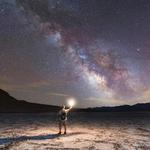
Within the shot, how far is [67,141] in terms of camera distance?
16.5 metres

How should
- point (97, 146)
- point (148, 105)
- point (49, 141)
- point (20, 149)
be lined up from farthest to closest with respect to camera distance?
point (148, 105)
point (49, 141)
point (97, 146)
point (20, 149)

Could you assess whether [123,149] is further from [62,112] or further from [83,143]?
[62,112]

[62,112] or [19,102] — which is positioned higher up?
[19,102]

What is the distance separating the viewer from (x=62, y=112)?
20.4 metres

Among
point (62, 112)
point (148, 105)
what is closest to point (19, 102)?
point (148, 105)

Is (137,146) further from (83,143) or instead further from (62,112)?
(62,112)

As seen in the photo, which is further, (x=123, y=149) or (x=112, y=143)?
(x=112, y=143)

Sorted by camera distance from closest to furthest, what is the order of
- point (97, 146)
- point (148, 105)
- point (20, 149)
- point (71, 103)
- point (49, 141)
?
point (20, 149) → point (97, 146) → point (49, 141) → point (71, 103) → point (148, 105)

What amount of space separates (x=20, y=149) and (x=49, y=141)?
2788 mm

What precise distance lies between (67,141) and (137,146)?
380cm

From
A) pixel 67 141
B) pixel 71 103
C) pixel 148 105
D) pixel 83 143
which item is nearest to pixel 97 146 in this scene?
pixel 83 143

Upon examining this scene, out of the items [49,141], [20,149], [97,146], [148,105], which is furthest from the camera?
[148,105]

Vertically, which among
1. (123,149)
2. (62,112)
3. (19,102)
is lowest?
(123,149)

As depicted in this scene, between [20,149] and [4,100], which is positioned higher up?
[4,100]
